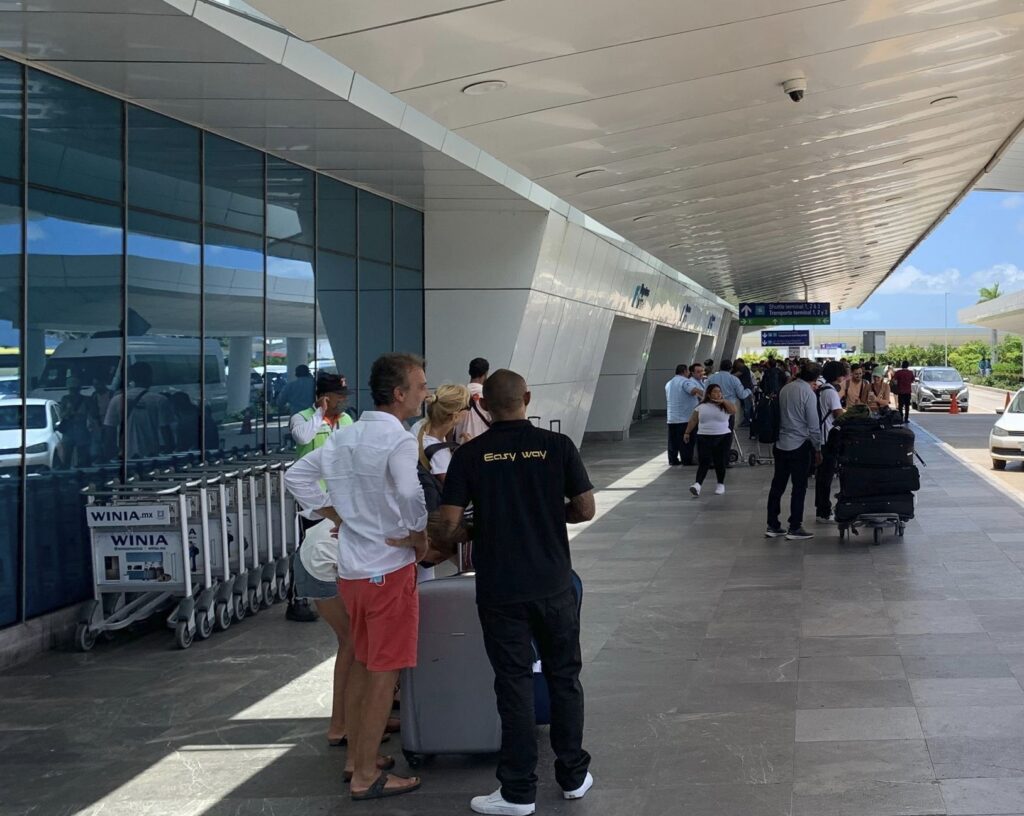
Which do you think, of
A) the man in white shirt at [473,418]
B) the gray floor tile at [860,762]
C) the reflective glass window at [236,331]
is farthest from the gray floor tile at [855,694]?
the reflective glass window at [236,331]

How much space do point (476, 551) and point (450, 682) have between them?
0.82 metres

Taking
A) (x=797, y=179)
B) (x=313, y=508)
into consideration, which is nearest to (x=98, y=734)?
(x=313, y=508)

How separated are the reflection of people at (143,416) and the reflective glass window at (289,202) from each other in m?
2.75

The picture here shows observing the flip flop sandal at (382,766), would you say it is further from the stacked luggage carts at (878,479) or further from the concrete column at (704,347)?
the concrete column at (704,347)

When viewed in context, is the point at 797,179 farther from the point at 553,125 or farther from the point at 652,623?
the point at 652,623

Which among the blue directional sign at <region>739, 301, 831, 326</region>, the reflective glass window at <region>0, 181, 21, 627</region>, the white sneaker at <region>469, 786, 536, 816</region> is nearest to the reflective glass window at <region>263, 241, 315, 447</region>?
the reflective glass window at <region>0, 181, 21, 627</region>

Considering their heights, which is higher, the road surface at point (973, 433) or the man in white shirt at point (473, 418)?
the man in white shirt at point (473, 418)

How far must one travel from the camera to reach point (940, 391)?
42.5 metres

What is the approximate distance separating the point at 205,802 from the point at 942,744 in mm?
3339

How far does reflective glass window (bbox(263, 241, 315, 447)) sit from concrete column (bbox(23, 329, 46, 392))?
10.8 feet

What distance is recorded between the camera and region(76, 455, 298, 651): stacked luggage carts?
796 centimetres

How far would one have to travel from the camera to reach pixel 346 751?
562 cm

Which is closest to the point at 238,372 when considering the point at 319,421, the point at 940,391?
the point at 319,421

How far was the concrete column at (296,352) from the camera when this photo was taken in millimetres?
11883
